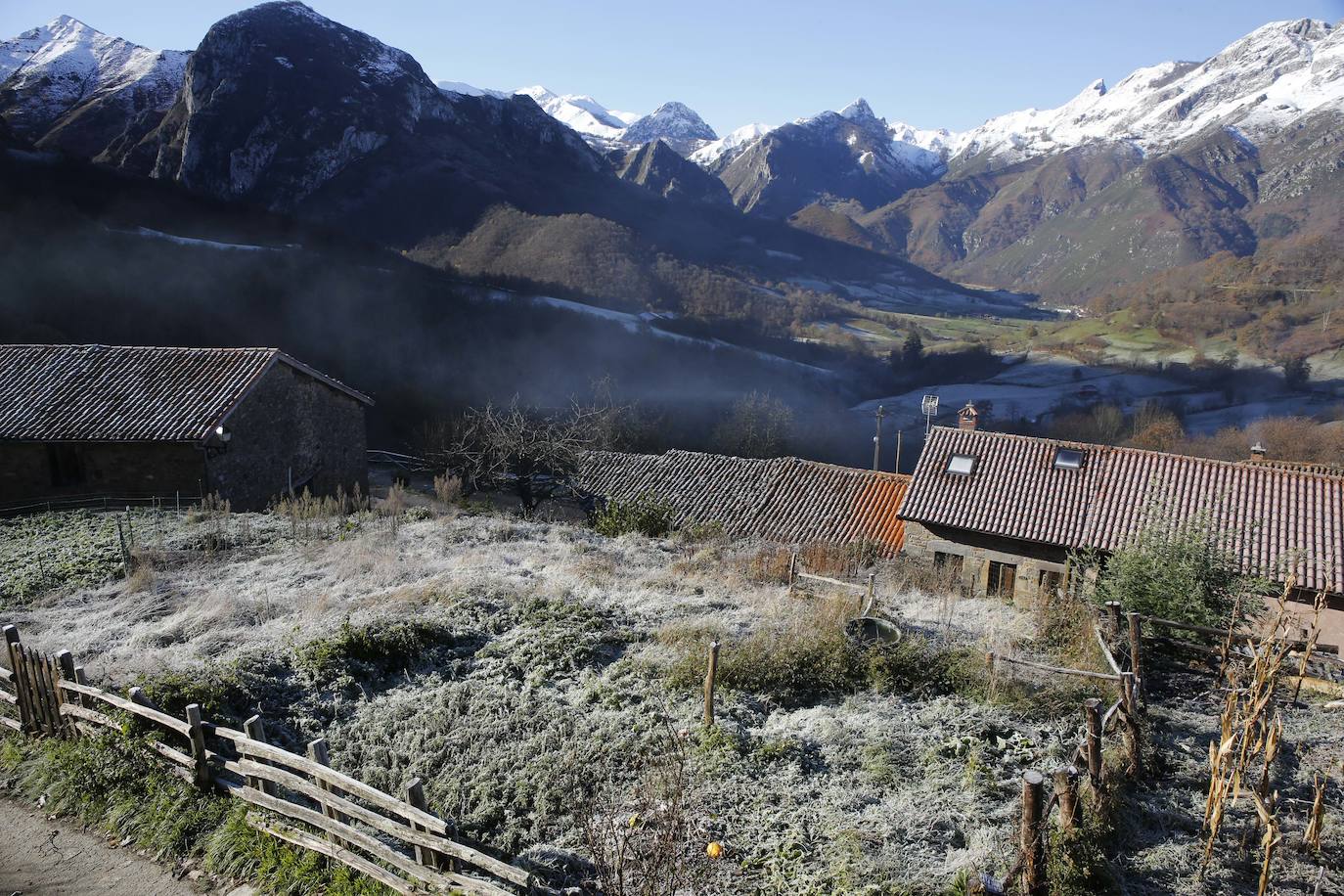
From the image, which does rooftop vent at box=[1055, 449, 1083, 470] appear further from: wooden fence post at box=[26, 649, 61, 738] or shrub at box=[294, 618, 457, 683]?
wooden fence post at box=[26, 649, 61, 738]

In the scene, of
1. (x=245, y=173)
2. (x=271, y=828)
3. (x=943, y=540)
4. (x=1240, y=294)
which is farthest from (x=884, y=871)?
(x=1240, y=294)

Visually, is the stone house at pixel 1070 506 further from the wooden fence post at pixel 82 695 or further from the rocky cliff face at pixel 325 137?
the rocky cliff face at pixel 325 137

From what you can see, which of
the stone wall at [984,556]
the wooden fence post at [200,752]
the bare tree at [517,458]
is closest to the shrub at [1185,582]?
the stone wall at [984,556]

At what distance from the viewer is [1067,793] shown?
5953 mm

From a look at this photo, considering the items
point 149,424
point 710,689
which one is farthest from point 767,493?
point 149,424

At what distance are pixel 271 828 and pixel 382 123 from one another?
13026 cm

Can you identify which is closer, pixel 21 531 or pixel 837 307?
pixel 21 531

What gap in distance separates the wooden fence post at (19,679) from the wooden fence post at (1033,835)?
35.2ft

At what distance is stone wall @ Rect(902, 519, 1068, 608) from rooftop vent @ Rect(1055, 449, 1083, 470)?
2.80m

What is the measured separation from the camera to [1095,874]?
19.8 feet

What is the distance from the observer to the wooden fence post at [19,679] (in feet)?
28.9

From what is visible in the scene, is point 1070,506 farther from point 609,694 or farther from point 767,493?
point 609,694

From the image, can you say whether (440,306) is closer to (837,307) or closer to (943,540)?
(943,540)

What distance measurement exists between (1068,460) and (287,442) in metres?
23.8
